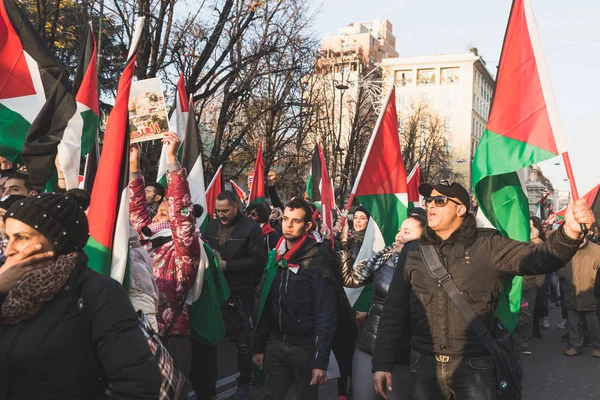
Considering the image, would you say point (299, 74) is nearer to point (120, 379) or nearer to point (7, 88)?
A: point (7, 88)

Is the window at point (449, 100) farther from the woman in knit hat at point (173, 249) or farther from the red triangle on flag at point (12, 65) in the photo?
the woman in knit hat at point (173, 249)

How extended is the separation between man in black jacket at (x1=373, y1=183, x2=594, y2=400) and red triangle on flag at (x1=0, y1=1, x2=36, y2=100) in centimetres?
368

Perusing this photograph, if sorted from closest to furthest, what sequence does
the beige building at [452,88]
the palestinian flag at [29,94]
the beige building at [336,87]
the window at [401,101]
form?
the palestinian flag at [29,94] < the beige building at [336,87] < the window at [401,101] < the beige building at [452,88]

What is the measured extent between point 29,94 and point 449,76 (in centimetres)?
7584

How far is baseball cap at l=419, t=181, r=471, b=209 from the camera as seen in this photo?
12.5ft

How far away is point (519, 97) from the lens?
423 cm

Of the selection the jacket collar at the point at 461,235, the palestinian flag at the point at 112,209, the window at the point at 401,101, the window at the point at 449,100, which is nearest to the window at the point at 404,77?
the window at the point at 401,101

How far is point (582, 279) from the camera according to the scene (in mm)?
9492

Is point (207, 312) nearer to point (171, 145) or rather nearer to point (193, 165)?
point (171, 145)

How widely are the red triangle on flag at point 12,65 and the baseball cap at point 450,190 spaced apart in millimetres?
3624

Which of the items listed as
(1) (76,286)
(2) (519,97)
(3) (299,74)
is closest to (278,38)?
(3) (299,74)

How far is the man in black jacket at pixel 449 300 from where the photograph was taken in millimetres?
3537

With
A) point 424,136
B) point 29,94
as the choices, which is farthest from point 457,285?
point 424,136

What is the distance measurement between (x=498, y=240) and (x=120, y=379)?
7.77 feet
